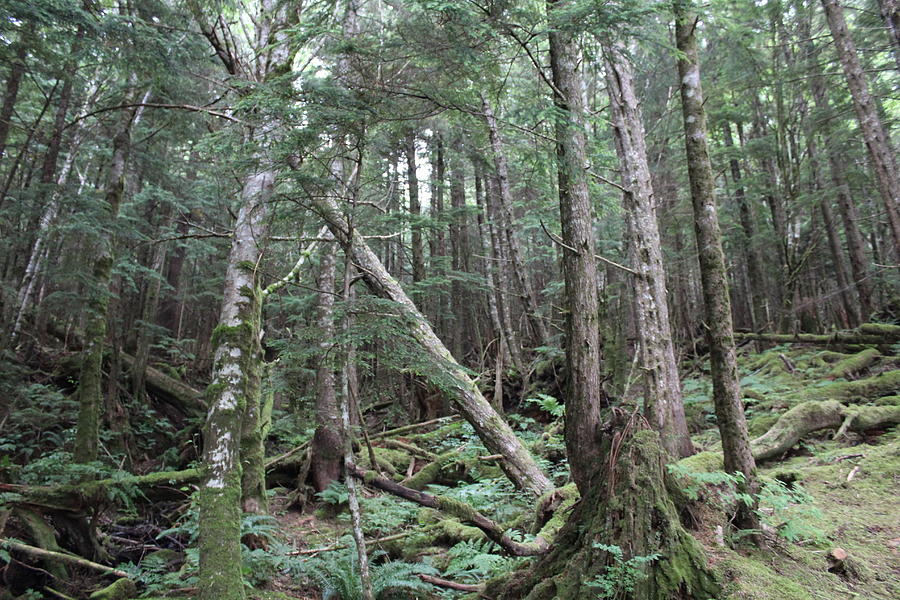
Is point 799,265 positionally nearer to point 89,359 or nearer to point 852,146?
point 852,146

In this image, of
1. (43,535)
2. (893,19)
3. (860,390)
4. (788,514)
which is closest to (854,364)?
(860,390)

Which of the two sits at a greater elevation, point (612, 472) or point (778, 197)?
point (778, 197)

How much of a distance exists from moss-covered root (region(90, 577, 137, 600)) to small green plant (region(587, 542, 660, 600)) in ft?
16.0

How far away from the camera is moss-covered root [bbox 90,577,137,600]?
4.91m

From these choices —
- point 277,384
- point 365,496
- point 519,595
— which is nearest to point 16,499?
point 277,384

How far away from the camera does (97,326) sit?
781cm

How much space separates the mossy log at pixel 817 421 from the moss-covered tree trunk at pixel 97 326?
9.58 metres

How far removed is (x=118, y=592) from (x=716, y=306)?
6556mm

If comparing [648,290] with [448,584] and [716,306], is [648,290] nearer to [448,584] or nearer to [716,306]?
[716,306]

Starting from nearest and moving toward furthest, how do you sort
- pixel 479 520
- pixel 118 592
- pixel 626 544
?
pixel 626 544 → pixel 479 520 → pixel 118 592

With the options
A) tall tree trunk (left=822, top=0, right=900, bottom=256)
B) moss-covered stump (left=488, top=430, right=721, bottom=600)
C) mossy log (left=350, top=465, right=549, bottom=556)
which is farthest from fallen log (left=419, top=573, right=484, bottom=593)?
tall tree trunk (left=822, top=0, right=900, bottom=256)

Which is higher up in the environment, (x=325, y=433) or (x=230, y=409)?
(x=230, y=409)

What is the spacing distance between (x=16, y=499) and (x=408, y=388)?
10218mm

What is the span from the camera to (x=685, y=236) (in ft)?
65.1
